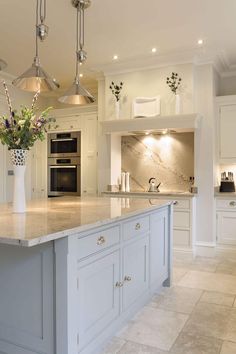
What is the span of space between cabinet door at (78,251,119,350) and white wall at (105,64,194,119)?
117 inches

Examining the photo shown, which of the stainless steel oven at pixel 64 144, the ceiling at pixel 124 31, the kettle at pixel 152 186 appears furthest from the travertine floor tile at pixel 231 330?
the stainless steel oven at pixel 64 144

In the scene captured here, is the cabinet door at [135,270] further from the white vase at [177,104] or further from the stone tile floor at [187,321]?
the white vase at [177,104]

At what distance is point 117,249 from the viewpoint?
2.24 meters

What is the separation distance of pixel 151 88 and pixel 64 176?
2223 mm

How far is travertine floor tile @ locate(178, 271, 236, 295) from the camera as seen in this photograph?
330 centimetres

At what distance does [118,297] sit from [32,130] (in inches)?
53.0

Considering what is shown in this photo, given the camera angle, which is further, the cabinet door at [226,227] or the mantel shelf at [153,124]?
the cabinet door at [226,227]

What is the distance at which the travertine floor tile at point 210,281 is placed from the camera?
3.30 meters

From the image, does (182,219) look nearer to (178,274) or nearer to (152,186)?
(152,186)

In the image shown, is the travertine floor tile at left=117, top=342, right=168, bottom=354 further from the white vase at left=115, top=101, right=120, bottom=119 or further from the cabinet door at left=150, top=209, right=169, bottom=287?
the white vase at left=115, top=101, right=120, bottom=119

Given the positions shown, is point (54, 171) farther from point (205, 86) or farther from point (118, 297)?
point (118, 297)

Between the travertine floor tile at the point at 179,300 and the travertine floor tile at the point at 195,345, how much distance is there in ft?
1.43

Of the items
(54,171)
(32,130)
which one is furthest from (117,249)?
(54,171)

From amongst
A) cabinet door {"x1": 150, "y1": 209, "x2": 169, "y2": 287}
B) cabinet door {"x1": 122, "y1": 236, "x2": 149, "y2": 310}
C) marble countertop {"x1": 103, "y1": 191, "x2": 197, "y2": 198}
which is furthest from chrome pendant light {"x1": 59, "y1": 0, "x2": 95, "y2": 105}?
marble countertop {"x1": 103, "y1": 191, "x2": 197, "y2": 198}
